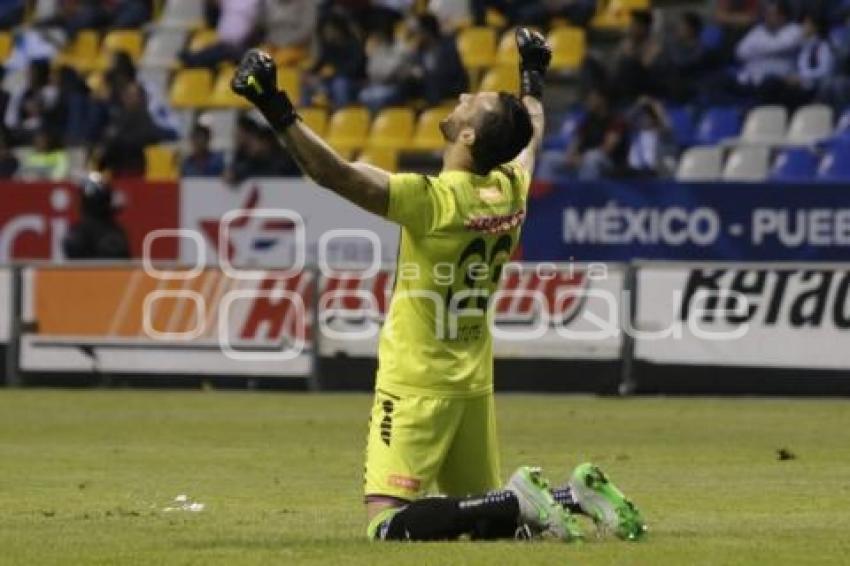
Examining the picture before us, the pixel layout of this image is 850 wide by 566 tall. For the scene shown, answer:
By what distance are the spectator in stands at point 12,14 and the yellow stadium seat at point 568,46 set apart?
389 inches

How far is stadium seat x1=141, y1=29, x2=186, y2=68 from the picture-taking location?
32544 millimetres

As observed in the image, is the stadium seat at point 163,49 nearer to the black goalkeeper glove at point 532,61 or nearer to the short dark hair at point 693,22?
the short dark hair at point 693,22

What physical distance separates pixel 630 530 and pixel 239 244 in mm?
16741

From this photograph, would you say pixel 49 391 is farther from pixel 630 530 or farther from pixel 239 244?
pixel 630 530

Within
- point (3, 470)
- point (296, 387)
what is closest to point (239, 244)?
point (296, 387)

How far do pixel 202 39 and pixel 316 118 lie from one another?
4.41 m

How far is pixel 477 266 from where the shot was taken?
10281 mm

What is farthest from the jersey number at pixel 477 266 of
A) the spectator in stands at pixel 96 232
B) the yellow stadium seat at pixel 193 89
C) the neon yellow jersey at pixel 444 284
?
the yellow stadium seat at pixel 193 89

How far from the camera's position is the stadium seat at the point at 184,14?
33.3m

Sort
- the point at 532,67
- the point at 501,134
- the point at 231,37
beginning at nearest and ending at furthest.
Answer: the point at 501,134, the point at 532,67, the point at 231,37

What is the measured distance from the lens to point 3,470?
1489cm

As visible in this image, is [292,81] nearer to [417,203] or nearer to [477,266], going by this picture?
[477,266]

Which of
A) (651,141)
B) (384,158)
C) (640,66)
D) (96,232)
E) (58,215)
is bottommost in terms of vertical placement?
(58,215)

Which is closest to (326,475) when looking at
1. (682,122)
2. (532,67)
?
(532,67)
